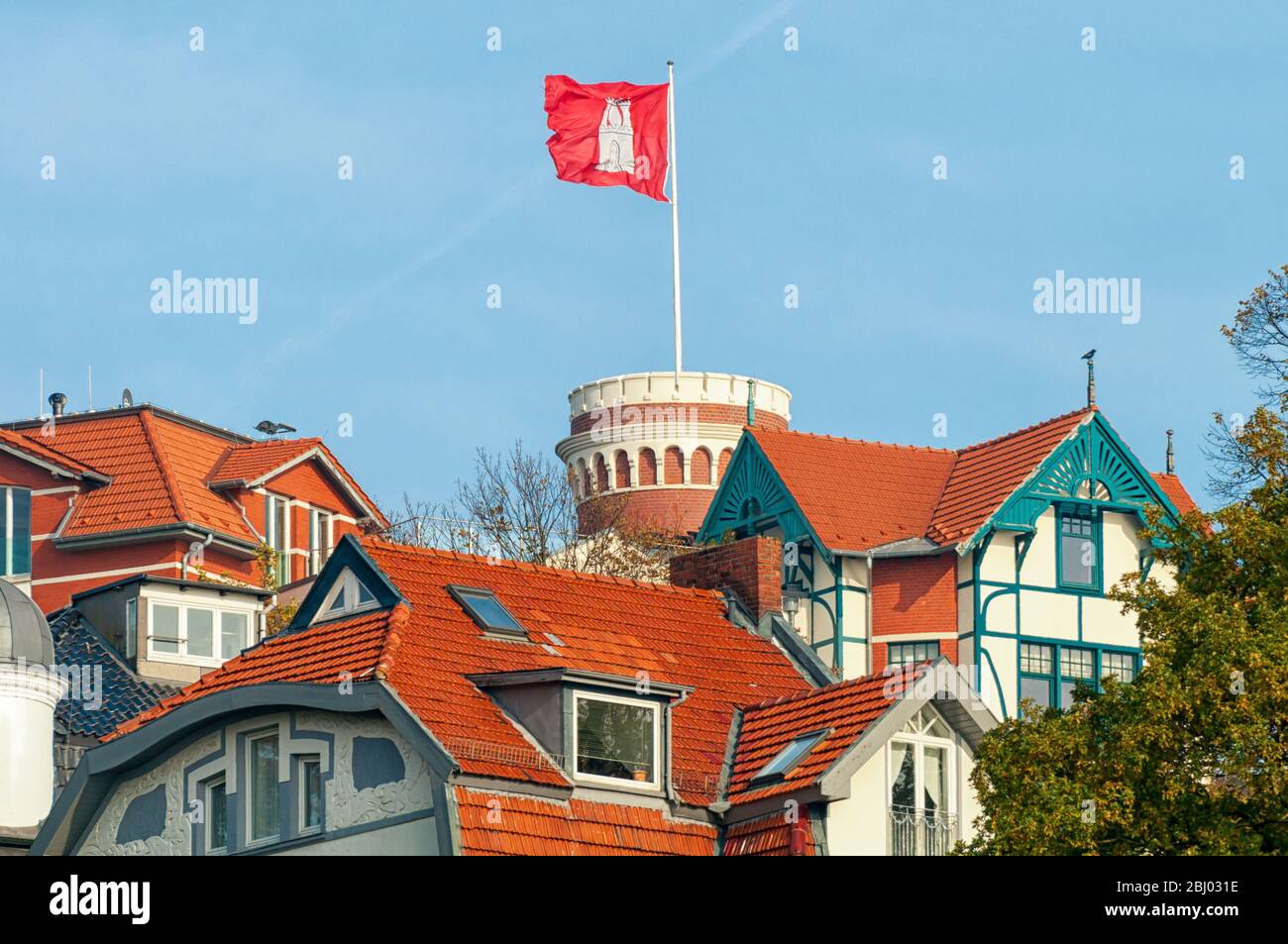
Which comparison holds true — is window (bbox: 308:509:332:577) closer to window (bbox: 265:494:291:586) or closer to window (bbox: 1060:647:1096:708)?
window (bbox: 265:494:291:586)

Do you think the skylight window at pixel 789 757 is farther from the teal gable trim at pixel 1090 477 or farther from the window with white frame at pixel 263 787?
the teal gable trim at pixel 1090 477

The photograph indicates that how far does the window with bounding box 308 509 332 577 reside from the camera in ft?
195

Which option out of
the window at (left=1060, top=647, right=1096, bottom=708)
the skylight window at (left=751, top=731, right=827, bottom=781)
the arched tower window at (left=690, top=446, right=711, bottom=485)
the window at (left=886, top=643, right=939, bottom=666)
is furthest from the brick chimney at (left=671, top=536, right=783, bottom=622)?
the arched tower window at (left=690, top=446, right=711, bottom=485)

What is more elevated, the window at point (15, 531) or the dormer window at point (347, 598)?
the window at point (15, 531)

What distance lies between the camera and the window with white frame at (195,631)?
145 ft

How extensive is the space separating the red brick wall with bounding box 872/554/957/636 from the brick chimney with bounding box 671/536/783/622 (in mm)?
12173

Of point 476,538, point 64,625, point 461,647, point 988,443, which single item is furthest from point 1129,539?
point 461,647

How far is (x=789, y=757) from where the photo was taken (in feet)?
89.7

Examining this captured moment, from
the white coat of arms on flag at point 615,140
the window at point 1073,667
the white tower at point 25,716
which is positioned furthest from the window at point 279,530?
the white tower at point 25,716

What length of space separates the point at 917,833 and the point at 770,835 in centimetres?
160

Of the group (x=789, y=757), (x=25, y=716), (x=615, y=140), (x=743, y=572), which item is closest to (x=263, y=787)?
(x=789, y=757)

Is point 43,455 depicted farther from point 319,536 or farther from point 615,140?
point 615,140

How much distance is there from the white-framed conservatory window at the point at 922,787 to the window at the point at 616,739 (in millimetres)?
2438
